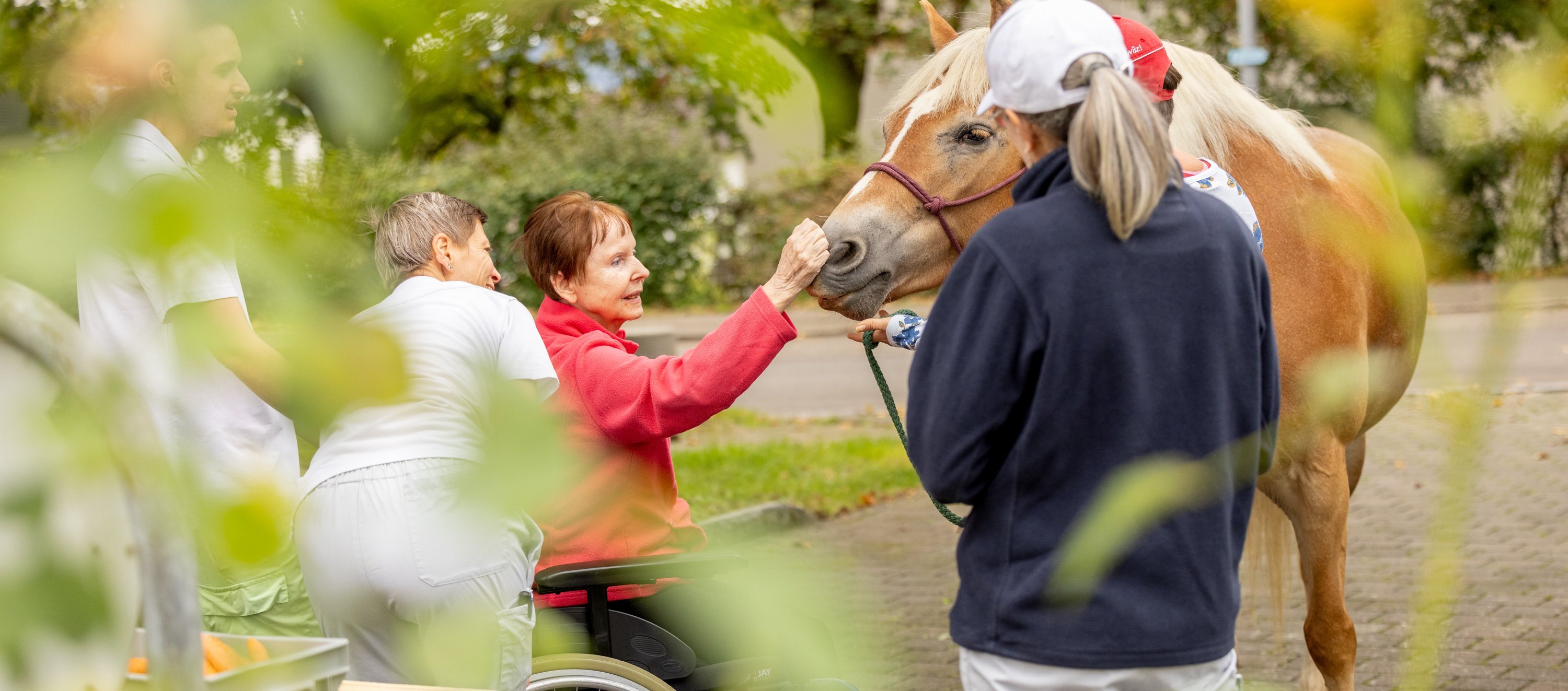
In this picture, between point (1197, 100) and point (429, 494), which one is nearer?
point (429, 494)

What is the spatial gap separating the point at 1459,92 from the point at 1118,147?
1.72 ft

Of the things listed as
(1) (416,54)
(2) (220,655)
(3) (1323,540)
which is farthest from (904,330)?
(1) (416,54)

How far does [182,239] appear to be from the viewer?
0.57 m

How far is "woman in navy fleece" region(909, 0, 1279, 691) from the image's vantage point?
5.36 feet

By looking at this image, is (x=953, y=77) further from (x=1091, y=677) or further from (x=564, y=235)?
(x=1091, y=677)

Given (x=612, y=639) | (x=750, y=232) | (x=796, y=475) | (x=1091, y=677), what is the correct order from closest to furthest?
(x=1091, y=677)
(x=612, y=639)
(x=796, y=475)
(x=750, y=232)

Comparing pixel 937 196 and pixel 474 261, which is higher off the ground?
pixel 474 261

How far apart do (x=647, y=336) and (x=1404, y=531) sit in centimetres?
454

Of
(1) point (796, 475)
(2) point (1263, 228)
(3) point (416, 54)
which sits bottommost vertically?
(1) point (796, 475)

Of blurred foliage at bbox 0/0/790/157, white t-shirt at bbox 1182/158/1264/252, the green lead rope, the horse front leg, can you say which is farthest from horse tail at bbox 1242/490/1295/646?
blurred foliage at bbox 0/0/790/157

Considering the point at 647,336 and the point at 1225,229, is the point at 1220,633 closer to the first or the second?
the point at 1225,229

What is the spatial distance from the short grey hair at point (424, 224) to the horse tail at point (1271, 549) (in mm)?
2565

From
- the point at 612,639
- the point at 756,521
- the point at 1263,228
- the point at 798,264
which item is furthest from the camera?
the point at 756,521

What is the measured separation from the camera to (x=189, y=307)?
60cm
